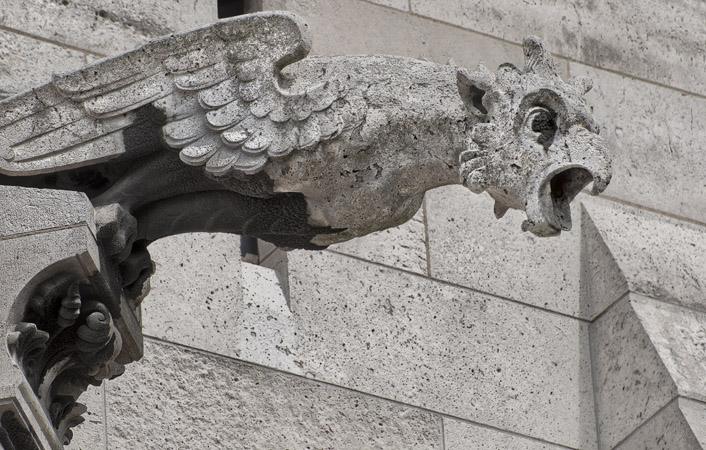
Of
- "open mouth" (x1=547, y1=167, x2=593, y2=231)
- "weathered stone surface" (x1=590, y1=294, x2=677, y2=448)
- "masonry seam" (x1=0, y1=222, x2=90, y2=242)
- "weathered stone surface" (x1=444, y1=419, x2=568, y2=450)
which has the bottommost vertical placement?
"masonry seam" (x1=0, y1=222, x2=90, y2=242)

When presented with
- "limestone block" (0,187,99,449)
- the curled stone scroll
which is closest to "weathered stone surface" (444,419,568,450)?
the curled stone scroll

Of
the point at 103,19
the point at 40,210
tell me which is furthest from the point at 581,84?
the point at 103,19

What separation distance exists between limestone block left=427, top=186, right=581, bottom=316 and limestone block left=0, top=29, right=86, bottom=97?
1018mm

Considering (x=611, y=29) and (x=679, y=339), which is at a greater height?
(x=611, y=29)

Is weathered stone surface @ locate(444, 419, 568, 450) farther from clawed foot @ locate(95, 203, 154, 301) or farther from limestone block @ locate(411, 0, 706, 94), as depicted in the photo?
clawed foot @ locate(95, 203, 154, 301)

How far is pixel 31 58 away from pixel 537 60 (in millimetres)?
1438

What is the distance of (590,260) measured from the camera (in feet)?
16.1

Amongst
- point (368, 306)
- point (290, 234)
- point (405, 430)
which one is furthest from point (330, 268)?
point (290, 234)

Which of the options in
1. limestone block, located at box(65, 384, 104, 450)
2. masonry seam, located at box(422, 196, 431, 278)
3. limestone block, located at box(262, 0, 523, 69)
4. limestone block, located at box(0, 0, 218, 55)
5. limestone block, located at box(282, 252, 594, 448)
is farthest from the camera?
limestone block, located at box(262, 0, 523, 69)

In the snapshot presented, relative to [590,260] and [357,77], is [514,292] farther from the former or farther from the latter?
[357,77]

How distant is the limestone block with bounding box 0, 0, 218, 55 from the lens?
4281mm

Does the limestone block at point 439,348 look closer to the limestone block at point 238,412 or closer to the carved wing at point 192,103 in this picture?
the limestone block at point 238,412

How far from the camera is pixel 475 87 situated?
10.4ft

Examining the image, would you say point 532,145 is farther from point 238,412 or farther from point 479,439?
point 479,439
